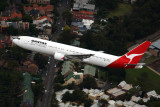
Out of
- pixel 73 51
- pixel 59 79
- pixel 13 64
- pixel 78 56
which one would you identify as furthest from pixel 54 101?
pixel 73 51

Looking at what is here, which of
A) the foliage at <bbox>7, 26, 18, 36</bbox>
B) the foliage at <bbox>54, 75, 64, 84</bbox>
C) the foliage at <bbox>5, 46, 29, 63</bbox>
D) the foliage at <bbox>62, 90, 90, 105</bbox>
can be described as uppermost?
the foliage at <bbox>7, 26, 18, 36</bbox>

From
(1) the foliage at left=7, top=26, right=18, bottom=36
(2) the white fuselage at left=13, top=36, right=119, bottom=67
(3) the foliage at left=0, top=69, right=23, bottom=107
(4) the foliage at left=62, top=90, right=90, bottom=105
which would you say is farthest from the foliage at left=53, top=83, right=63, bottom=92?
(1) the foliage at left=7, top=26, right=18, bottom=36

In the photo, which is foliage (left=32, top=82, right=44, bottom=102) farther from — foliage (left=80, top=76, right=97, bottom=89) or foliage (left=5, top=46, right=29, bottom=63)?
foliage (left=80, top=76, right=97, bottom=89)

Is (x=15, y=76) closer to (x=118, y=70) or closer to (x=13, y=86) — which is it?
(x=13, y=86)

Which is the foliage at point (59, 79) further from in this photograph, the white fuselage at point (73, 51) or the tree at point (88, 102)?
the white fuselage at point (73, 51)

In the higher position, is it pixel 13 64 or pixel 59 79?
pixel 13 64

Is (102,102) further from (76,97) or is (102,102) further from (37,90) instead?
(37,90)

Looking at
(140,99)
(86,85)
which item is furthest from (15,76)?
(140,99)
